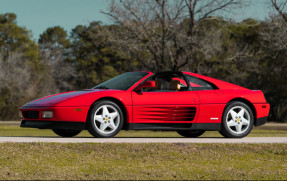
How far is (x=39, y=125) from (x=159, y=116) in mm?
2307

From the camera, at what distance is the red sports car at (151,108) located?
9.55 meters

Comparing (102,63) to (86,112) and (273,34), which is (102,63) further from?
(86,112)

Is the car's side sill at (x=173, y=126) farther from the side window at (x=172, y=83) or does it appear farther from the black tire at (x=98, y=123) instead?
the side window at (x=172, y=83)

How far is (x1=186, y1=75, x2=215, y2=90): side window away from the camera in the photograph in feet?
34.4

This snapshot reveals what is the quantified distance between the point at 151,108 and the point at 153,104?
0.28 feet

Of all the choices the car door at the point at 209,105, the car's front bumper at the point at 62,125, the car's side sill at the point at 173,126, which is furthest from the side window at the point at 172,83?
the car's front bumper at the point at 62,125

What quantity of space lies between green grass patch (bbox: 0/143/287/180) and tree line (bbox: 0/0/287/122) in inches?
749

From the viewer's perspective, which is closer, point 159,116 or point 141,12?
point 159,116

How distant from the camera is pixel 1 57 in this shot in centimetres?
5947

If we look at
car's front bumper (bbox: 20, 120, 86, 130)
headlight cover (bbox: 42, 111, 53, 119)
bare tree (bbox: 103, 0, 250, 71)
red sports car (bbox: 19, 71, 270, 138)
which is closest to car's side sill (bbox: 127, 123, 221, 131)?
red sports car (bbox: 19, 71, 270, 138)

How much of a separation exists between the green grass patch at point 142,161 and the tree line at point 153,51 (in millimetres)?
19015

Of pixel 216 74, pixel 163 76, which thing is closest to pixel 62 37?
pixel 216 74

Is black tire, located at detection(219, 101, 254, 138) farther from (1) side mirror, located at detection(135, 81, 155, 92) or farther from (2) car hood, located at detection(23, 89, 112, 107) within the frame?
(2) car hood, located at detection(23, 89, 112, 107)

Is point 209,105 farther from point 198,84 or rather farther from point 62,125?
point 62,125
